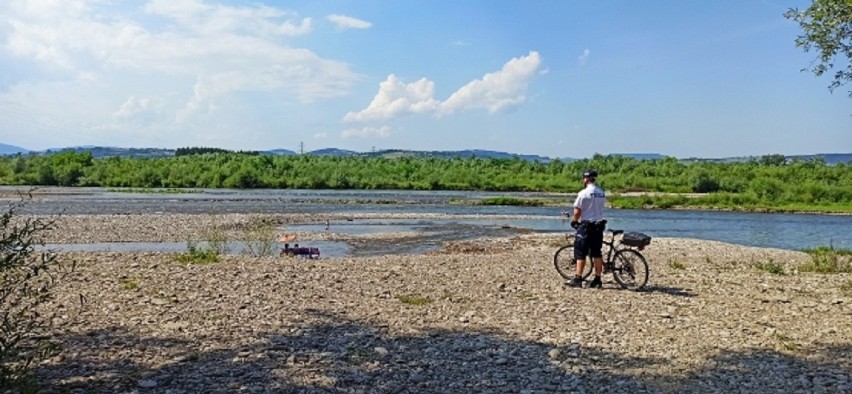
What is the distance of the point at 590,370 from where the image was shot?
26.7 feet

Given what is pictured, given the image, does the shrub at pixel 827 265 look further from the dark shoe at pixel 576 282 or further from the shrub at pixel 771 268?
the dark shoe at pixel 576 282

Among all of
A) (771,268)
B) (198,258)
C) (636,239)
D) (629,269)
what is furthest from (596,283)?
(198,258)

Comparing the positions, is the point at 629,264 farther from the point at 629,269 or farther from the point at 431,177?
the point at 431,177

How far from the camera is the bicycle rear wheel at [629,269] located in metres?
13.9

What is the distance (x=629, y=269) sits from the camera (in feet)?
45.6

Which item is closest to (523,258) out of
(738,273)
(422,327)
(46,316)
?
(738,273)

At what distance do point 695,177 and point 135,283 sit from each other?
3371 inches

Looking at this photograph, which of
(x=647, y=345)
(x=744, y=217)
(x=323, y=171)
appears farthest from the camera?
(x=323, y=171)

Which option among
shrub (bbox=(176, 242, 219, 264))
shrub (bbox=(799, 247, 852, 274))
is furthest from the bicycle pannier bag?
shrub (bbox=(176, 242, 219, 264))

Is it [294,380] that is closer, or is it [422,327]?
[294,380]

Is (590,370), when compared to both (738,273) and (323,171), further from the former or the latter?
(323,171)

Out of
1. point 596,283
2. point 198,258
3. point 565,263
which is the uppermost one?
point 565,263

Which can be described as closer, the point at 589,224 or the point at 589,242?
the point at 589,224

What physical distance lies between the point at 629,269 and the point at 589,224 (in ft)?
4.74
